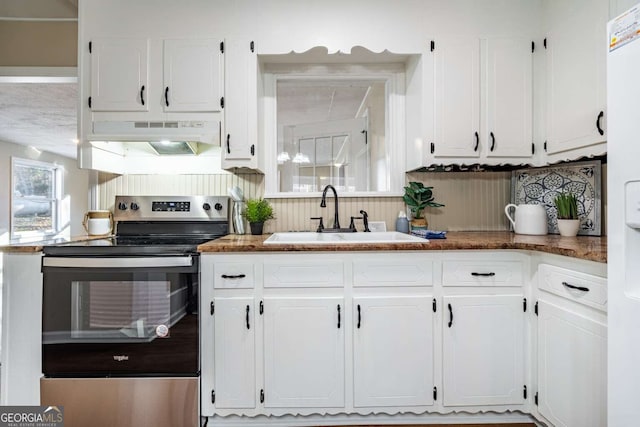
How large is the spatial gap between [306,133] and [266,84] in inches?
16.7

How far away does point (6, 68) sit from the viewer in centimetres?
230

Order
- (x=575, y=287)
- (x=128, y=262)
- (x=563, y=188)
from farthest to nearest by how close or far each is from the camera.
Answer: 1. (x=563, y=188)
2. (x=128, y=262)
3. (x=575, y=287)

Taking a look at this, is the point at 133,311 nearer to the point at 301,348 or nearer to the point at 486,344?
the point at 301,348

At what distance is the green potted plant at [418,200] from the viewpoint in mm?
2186

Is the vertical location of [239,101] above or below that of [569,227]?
above

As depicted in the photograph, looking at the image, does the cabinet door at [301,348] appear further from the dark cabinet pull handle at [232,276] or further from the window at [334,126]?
the window at [334,126]

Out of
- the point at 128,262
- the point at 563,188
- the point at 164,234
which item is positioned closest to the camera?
the point at 128,262

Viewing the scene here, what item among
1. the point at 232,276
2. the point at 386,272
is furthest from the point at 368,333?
the point at 232,276

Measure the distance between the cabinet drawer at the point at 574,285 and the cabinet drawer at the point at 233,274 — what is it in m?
1.35

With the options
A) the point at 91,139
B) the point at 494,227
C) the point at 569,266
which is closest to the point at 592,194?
the point at 494,227

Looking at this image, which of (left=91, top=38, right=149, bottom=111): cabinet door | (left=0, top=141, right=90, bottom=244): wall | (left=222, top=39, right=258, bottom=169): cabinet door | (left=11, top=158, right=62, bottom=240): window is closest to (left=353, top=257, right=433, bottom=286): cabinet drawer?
(left=222, top=39, right=258, bottom=169): cabinet door

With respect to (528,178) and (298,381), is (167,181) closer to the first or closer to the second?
(298,381)

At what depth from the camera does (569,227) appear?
1.89 m

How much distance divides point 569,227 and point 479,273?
2.28 ft
